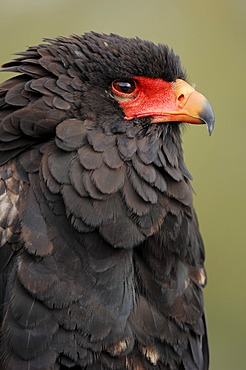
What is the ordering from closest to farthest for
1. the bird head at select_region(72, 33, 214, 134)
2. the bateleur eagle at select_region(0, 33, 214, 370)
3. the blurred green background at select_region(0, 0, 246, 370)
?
the bateleur eagle at select_region(0, 33, 214, 370)
the bird head at select_region(72, 33, 214, 134)
the blurred green background at select_region(0, 0, 246, 370)

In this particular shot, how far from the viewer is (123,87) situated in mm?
4160


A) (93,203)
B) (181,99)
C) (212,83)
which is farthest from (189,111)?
(212,83)

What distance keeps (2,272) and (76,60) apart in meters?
1.09

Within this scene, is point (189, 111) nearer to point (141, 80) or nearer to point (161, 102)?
point (161, 102)

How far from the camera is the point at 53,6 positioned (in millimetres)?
8828

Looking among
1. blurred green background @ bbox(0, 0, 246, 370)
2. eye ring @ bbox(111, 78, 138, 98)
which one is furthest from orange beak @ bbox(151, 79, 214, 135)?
blurred green background @ bbox(0, 0, 246, 370)

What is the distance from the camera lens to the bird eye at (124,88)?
414 cm

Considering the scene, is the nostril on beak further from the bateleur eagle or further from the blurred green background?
the blurred green background

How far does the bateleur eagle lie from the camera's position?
13.0 ft

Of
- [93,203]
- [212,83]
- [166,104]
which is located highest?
[166,104]

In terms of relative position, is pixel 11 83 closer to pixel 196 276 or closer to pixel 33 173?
pixel 33 173

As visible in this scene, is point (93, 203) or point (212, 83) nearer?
point (93, 203)

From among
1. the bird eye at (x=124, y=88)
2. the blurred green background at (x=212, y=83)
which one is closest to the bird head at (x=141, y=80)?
the bird eye at (x=124, y=88)

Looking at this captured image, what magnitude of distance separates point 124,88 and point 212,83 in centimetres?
418
